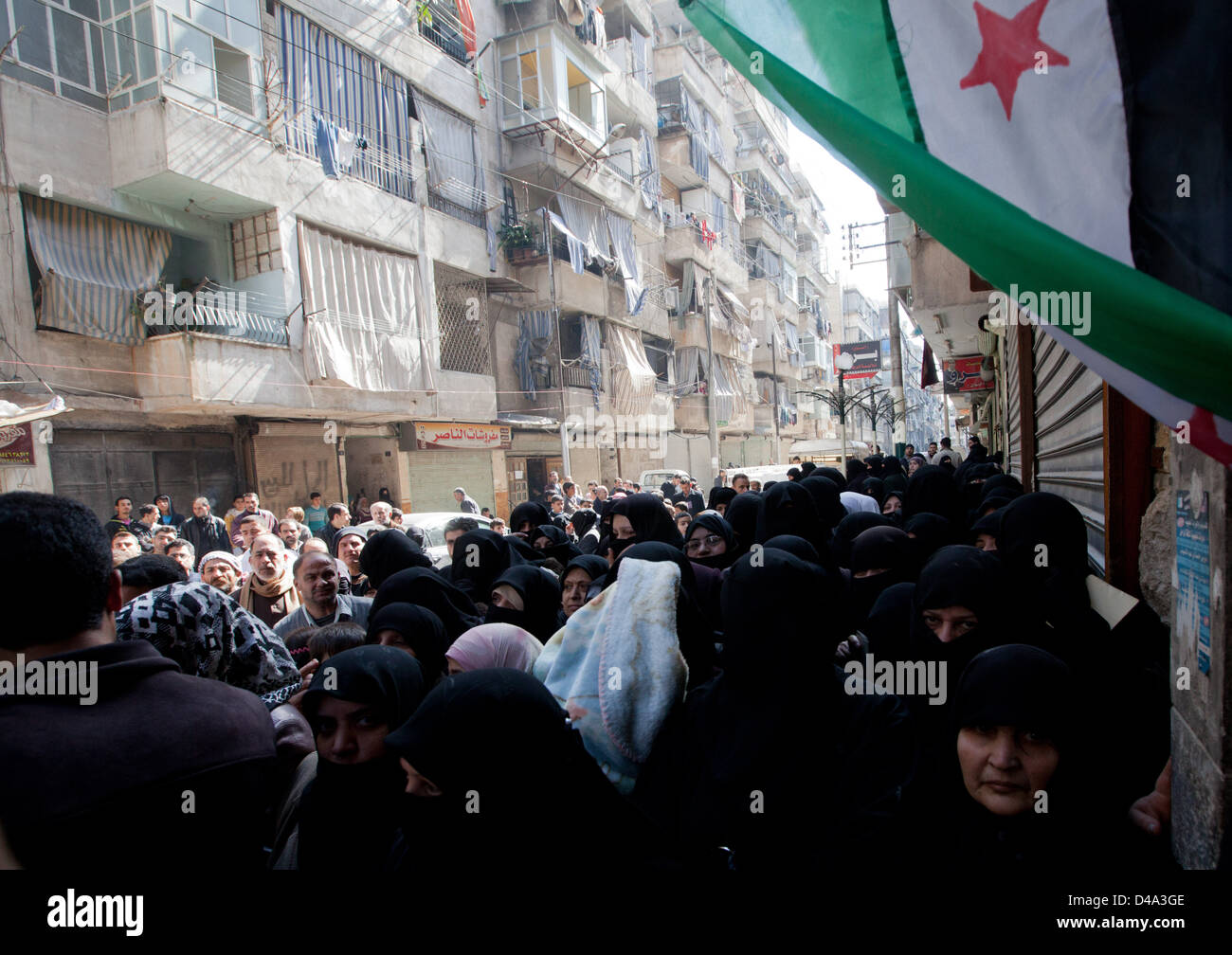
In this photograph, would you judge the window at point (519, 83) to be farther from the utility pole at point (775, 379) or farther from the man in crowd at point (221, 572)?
the utility pole at point (775, 379)

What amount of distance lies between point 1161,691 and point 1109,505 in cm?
119

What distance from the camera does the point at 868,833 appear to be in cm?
158

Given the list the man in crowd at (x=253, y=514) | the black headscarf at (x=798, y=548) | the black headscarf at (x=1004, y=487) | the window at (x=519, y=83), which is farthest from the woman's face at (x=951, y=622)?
the window at (x=519, y=83)

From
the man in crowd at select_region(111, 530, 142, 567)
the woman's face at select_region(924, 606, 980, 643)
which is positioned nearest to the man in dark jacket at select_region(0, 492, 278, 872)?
the woman's face at select_region(924, 606, 980, 643)

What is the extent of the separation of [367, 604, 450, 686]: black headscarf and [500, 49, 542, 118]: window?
54.8ft

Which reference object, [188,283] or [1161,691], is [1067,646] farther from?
[188,283]

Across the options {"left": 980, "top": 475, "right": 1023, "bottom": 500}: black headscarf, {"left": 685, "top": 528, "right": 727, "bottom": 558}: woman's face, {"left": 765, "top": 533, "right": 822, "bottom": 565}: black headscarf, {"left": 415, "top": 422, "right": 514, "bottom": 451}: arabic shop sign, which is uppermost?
{"left": 415, "top": 422, "right": 514, "bottom": 451}: arabic shop sign

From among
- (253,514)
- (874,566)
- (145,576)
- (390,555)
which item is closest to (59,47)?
(253,514)

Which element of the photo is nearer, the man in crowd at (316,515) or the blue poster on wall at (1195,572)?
the blue poster on wall at (1195,572)

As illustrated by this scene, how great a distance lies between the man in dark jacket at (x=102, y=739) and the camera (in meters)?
1.14

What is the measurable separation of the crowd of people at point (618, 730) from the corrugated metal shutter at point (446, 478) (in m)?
12.4

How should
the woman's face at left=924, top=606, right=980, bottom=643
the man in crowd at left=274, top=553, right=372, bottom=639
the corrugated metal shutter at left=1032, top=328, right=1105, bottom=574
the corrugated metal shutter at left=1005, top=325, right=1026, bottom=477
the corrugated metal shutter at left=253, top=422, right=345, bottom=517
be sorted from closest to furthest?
1. the woman's face at left=924, top=606, right=980, bottom=643
2. the man in crowd at left=274, top=553, right=372, bottom=639
3. the corrugated metal shutter at left=1032, top=328, right=1105, bottom=574
4. the corrugated metal shutter at left=1005, top=325, right=1026, bottom=477
5. the corrugated metal shutter at left=253, top=422, right=345, bottom=517

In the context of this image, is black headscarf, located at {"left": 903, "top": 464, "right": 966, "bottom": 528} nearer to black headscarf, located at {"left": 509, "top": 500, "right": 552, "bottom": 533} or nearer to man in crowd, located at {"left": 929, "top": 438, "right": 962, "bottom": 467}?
black headscarf, located at {"left": 509, "top": 500, "right": 552, "bottom": 533}

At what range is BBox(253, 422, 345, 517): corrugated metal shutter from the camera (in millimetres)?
11812
